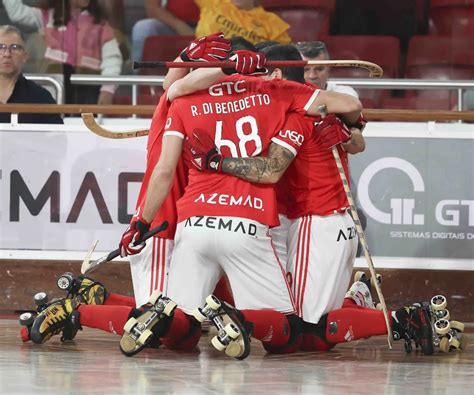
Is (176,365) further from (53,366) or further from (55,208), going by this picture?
(55,208)

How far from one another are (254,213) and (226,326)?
0.58 m

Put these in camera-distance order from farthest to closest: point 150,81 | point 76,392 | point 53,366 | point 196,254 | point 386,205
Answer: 1. point 150,81
2. point 386,205
3. point 196,254
4. point 53,366
5. point 76,392

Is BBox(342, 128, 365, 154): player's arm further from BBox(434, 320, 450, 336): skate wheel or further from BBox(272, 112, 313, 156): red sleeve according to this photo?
BBox(434, 320, 450, 336): skate wheel

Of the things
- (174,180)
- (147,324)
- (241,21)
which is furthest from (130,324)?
(241,21)

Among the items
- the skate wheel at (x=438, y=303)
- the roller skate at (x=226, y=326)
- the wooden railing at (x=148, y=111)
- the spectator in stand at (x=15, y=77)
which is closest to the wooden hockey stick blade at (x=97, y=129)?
the wooden railing at (x=148, y=111)

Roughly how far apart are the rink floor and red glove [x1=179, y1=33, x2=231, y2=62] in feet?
4.55

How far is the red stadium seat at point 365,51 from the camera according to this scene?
30.3 ft

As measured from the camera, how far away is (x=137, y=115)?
825 centimetres

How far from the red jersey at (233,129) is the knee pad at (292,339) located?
1.55 ft

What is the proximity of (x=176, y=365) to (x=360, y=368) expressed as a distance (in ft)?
2.64

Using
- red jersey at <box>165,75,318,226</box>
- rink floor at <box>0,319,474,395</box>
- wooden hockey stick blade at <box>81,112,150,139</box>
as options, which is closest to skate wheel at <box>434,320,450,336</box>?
rink floor at <box>0,319,474,395</box>

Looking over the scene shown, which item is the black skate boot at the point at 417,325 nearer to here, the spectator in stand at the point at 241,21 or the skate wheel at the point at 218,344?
the skate wheel at the point at 218,344

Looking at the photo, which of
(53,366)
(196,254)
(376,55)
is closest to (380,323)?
(196,254)

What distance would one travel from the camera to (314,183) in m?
6.36
